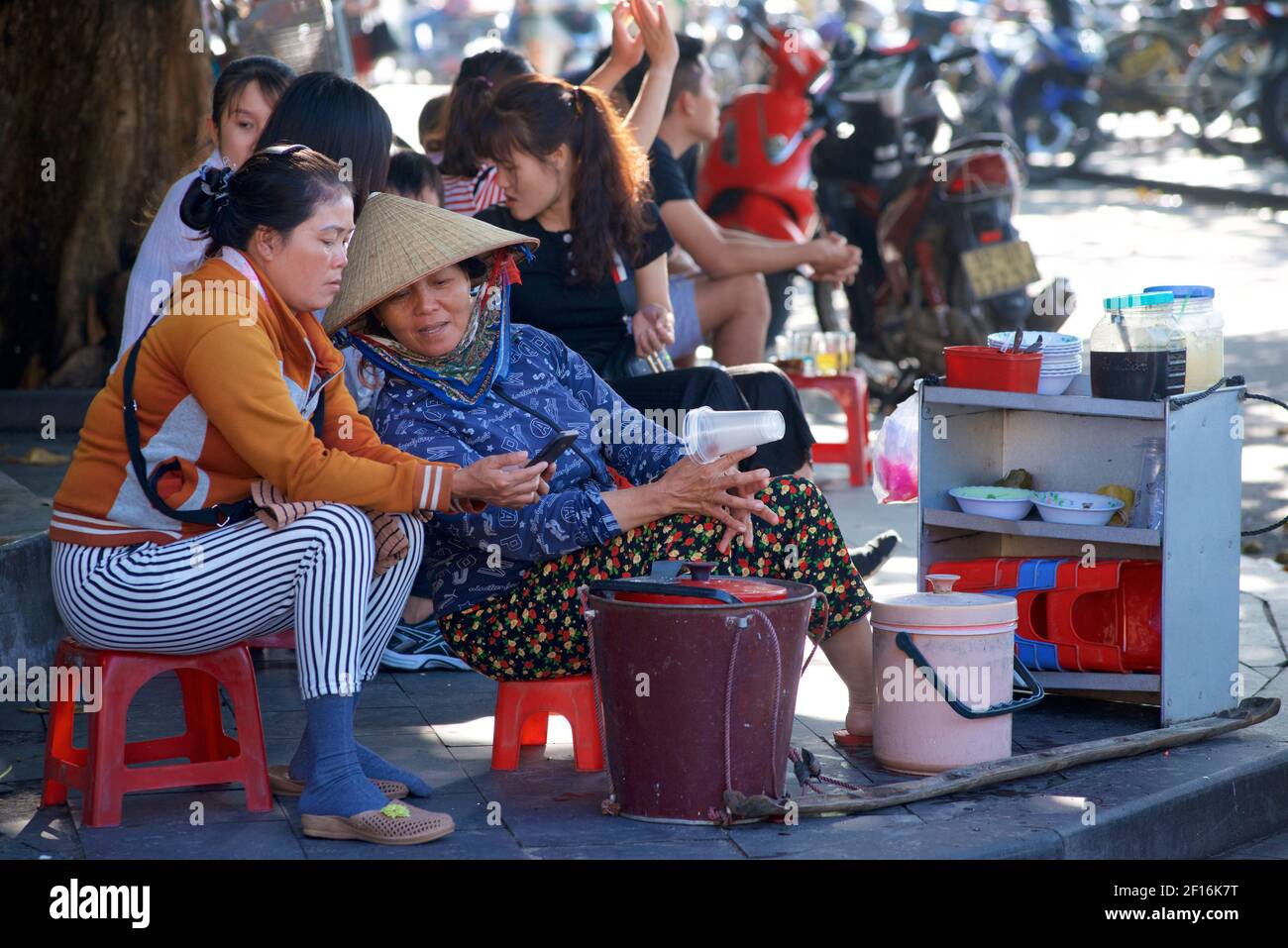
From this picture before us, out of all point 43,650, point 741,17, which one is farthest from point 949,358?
point 741,17

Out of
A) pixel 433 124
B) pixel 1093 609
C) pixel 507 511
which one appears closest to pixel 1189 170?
pixel 433 124

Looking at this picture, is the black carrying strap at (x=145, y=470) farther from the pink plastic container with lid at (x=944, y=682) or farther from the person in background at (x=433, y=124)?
the person in background at (x=433, y=124)

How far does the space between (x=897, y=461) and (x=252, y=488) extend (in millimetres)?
2263

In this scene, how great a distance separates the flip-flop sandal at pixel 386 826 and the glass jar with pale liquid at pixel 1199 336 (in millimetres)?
1994

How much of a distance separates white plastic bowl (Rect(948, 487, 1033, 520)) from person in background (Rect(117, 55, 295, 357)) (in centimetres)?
189

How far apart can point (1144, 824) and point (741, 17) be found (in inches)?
286

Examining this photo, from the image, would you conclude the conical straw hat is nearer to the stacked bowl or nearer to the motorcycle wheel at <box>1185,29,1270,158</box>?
the stacked bowl

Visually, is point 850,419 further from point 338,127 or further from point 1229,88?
point 1229,88

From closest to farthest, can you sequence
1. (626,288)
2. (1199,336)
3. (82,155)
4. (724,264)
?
(1199,336) → (626,288) → (724,264) → (82,155)

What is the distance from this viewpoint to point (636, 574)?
11.7 feet

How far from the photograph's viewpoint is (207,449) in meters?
3.23

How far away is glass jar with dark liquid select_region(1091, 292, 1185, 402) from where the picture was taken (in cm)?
381

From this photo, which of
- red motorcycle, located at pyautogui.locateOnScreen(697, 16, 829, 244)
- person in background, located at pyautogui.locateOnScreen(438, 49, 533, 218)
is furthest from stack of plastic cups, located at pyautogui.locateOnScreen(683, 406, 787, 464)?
red motorcycle, located at pyautogui.locateOnScreen(697, 16, 829, 244)

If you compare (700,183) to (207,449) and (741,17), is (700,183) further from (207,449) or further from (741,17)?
(207,449)
